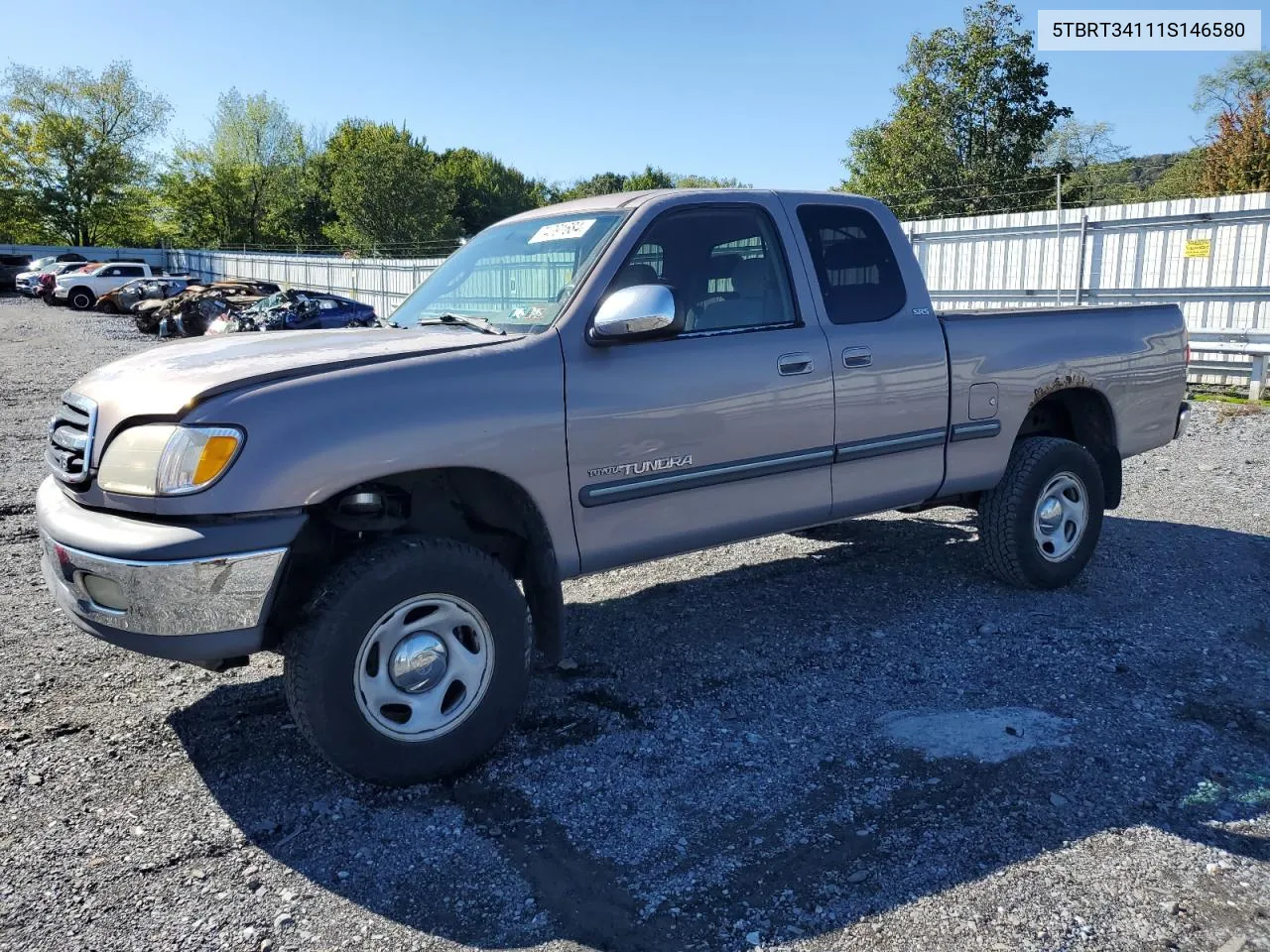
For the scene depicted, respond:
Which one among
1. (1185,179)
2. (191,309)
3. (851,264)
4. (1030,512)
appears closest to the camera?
(851,264)

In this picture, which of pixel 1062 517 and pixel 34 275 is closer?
pixel 1062 517

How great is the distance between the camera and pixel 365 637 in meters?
3.11

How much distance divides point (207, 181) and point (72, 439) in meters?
70.0

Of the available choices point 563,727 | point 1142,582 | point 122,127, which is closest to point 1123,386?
point 1142,582

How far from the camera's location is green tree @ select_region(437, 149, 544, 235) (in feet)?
245

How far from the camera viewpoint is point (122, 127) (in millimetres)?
62688

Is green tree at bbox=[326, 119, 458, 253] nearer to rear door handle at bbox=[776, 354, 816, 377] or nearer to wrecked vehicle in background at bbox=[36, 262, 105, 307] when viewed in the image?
wrecked vehicle in background at bbox=[36, 262, 105, 307]

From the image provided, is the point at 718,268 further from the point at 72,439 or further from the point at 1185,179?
the point at 1185,179

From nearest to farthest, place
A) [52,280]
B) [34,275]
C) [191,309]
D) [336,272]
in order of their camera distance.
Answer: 1. [191,309]
2. [336,272]
3. [52,280]
4. [34,275]

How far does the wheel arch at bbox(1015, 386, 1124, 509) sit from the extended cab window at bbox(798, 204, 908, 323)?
1.44 meters

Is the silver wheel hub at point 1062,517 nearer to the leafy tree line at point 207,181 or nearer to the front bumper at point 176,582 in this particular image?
the front bumper at point 176,582

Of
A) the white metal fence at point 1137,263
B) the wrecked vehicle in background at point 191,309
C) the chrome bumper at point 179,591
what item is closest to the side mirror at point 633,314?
the chrome bumper at point 179,591

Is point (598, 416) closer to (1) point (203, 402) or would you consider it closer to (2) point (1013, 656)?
(1) point (203, 402)

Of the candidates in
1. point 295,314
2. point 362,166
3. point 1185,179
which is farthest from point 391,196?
point 1185,179
